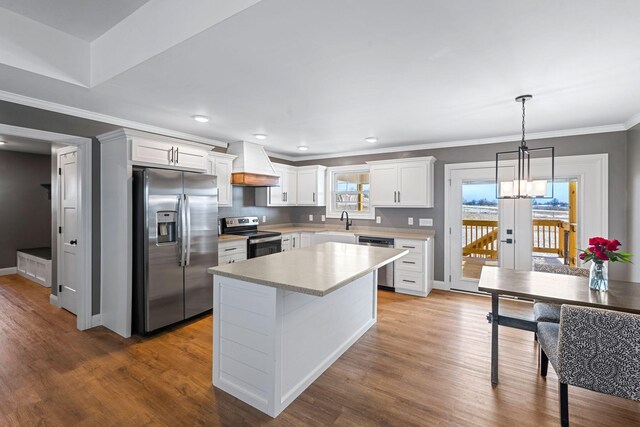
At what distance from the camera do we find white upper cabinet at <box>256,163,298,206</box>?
5.49 meters

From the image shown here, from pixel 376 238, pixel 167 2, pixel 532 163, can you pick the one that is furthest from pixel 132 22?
pixel 532 163

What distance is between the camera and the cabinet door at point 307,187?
584 centimetres

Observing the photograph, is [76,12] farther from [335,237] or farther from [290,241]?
[335,237]

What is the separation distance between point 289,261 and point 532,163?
12.6 ft

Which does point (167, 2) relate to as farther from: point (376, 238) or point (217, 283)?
point (376, 238)

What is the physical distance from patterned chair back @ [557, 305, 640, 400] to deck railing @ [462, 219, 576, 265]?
3030 mm

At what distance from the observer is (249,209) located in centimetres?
543

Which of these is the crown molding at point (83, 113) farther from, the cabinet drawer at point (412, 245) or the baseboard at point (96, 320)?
the cabinet drawer at point (412, 245)

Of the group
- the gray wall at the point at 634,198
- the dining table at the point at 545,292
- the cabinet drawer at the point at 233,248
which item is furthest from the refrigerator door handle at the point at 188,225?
the gray wall at the point at 634,198

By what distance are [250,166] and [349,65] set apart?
2.97 metres

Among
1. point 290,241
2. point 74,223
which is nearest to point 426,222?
point 290,241

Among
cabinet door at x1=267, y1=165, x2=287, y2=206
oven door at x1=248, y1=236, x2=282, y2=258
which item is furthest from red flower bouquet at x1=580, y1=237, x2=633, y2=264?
cabinet door at x1=267, y1=165, x2=287, y2=206

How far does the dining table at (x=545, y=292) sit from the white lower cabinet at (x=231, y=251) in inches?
122

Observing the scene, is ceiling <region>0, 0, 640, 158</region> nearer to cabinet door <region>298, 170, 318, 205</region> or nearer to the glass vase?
the glass vase
